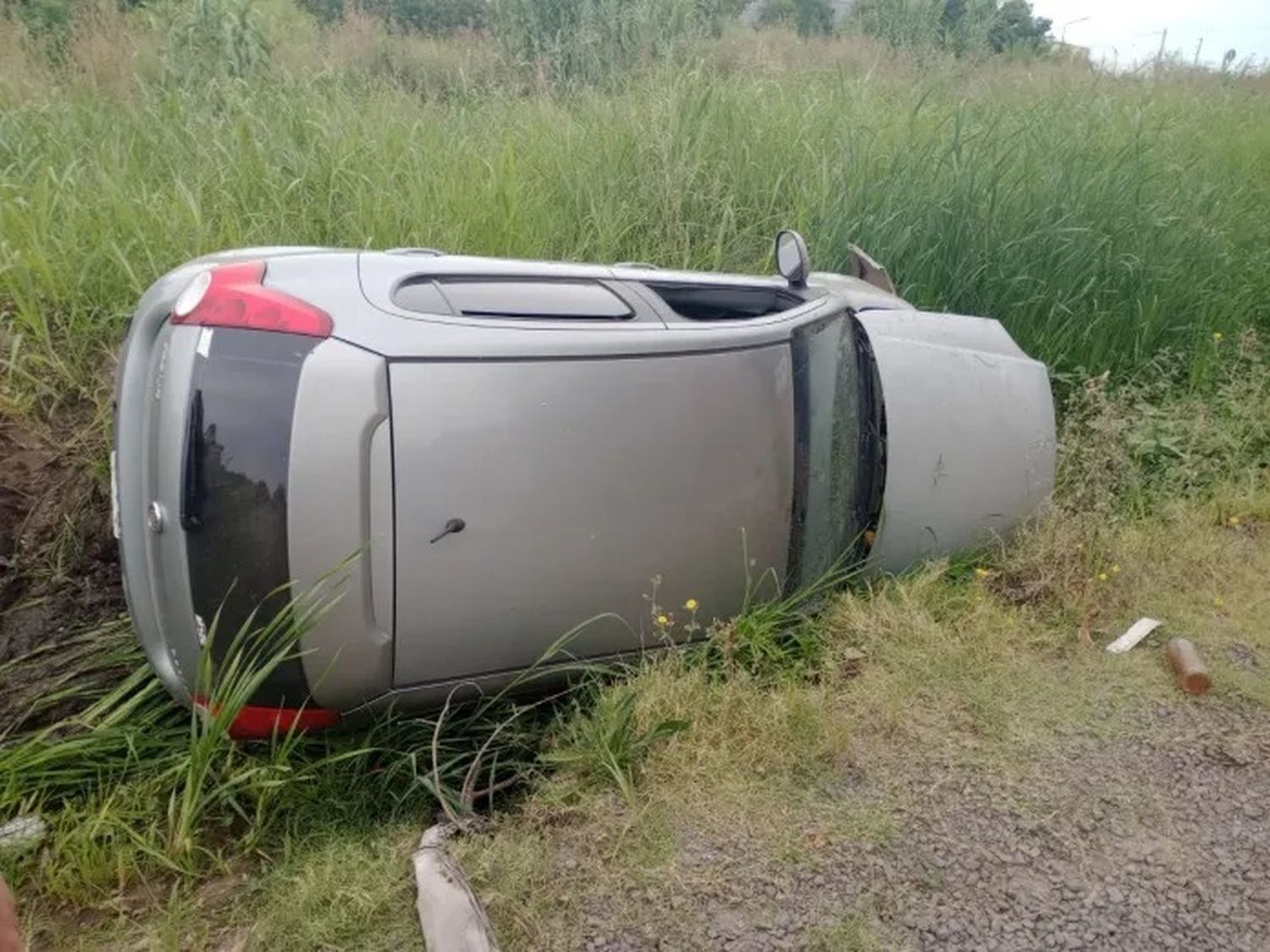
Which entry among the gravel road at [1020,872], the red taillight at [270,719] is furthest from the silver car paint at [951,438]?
the red taillight at [270,719]

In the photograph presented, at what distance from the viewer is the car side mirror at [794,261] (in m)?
3.21

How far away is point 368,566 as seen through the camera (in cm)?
214

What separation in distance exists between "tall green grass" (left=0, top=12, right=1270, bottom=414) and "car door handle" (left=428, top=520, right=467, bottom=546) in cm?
202

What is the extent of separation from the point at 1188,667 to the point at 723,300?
1.81 m

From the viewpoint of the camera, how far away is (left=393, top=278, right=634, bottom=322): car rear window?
2371mm

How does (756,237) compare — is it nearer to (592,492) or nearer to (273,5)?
(592,492)

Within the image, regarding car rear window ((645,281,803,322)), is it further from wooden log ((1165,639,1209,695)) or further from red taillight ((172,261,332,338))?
wooden log ((1165,639,1209,695))

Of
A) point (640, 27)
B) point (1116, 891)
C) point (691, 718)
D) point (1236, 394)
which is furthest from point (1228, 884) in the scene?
point (640, 27)

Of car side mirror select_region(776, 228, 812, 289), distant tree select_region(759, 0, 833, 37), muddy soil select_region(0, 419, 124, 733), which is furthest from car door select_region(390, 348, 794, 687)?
distant tree select_region(759, 0, 833, 37)

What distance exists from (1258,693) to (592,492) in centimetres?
212

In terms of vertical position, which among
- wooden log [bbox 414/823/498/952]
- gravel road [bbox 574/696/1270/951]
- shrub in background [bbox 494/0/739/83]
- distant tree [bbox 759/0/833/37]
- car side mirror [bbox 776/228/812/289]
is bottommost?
gravel road [bbox 574/696/1270/951]

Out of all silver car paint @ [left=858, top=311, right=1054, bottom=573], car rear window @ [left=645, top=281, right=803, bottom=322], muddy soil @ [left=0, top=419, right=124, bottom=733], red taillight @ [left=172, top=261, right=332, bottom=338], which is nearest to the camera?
red taillight @ [left=172, top=261, right=332, bottom=338]

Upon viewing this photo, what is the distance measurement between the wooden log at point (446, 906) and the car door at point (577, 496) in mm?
423

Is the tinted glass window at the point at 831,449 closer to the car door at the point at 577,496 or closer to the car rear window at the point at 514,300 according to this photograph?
the car door at the point at 577,496
